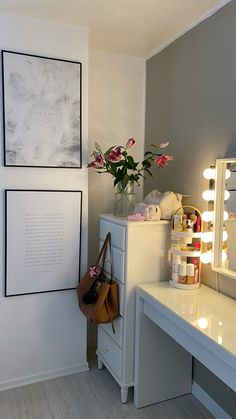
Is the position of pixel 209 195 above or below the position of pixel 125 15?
below

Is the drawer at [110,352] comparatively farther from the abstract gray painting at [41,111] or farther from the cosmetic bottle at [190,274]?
the abstract gray painting at [41,111]

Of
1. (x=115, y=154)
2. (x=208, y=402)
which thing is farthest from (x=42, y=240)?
(x=208, y=402)

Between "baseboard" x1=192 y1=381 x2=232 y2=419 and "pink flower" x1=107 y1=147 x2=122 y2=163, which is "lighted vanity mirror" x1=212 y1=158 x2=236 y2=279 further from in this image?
"baseboard" x1=192 y1=381 x2=232 y2=419

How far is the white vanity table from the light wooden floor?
0.08 m

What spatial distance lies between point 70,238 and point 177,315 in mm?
918

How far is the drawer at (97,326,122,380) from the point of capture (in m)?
2.08

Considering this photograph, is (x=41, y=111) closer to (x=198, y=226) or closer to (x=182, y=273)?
(x=198, y=226)

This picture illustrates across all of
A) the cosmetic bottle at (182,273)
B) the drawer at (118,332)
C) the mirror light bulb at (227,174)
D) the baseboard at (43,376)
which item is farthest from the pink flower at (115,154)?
the baseboard at (43,376)

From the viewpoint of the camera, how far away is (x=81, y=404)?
2.03 meters

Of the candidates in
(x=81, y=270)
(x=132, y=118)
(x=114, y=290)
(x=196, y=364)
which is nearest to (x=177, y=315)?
(x=114, y=290)

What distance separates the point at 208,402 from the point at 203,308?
730mm

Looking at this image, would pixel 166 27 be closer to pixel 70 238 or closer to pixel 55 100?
pixel 55 100

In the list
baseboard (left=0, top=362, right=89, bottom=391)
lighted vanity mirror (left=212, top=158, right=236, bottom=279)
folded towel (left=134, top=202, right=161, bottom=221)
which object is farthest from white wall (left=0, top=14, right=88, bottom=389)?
lighted vanity mirror (left=212, top=158, right=236, bottom=279)

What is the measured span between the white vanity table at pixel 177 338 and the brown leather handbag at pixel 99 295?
153mm
